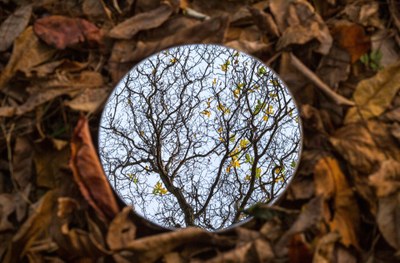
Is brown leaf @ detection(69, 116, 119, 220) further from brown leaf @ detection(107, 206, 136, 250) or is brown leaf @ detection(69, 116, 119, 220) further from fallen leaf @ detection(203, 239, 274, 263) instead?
fallen leaf @ detection(203, 239, 274, 263)

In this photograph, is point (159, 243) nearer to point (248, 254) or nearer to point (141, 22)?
point (248, 254)

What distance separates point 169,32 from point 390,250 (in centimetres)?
41

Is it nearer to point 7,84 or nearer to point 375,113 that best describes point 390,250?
point 375,113

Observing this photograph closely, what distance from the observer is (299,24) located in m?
0.92

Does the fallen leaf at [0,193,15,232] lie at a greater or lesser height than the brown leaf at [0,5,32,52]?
lesser

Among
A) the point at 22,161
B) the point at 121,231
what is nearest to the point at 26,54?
the point at 22,161

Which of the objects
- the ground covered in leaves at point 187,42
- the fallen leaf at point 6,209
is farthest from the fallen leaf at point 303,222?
the fallen leaf at point 6,209

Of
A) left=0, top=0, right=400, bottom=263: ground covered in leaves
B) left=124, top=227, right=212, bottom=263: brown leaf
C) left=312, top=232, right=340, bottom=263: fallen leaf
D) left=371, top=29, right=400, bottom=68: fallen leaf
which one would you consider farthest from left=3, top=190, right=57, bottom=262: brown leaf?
left=371, top=29, right=400, bottom=68: fallen leaf

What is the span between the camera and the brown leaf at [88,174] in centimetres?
86

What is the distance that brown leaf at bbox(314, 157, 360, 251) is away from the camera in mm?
839

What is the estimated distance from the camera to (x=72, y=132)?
0.90 meters

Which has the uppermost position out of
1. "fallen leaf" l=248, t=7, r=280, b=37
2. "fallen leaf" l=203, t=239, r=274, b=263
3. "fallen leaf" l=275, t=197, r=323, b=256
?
"fallen leaf" l=248, t=7, r=280, b=37

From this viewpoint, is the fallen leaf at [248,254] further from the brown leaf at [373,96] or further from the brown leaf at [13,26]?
the brown leaf at [13,26]

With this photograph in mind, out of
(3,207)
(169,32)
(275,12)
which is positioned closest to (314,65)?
(275,12)
